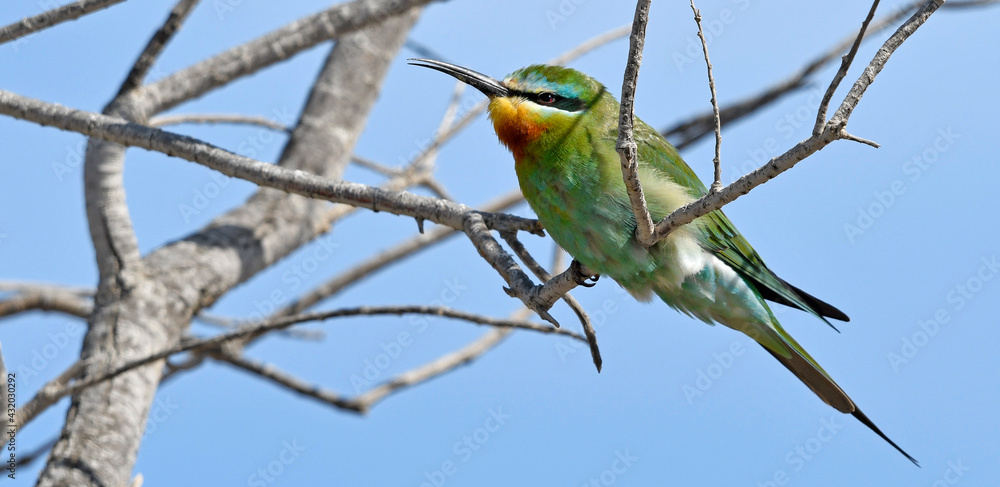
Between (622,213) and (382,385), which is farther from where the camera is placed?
(382,385)

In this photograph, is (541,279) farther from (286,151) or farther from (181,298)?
(286,151)

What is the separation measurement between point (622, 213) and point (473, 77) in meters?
0.92

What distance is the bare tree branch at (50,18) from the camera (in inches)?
104

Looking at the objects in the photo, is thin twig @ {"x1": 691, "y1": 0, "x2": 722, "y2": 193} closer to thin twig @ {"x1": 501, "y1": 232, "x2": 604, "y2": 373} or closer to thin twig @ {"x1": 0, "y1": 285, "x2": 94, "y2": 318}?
thin twig @ {"x1": 501, "y1": 232, "x2": 604, "y2": 373}

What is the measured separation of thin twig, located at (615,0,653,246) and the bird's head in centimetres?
87

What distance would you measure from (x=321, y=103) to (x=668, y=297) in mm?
2554

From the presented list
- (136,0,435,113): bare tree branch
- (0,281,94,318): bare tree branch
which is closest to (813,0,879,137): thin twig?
(136,0,435,113): bare tree branch

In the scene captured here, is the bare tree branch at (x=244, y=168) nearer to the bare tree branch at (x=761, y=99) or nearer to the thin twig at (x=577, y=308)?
the thin twig at (x=577, y=308)

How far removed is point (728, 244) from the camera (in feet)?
10.5

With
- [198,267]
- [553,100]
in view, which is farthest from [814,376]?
[198,267]

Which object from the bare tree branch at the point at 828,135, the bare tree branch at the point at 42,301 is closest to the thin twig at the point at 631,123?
the bare tree branch at the point at 828,135

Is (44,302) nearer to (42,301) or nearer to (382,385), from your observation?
(42,301)

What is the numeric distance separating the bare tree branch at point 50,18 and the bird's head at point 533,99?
1.21 m

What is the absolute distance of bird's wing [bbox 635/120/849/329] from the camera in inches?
123
